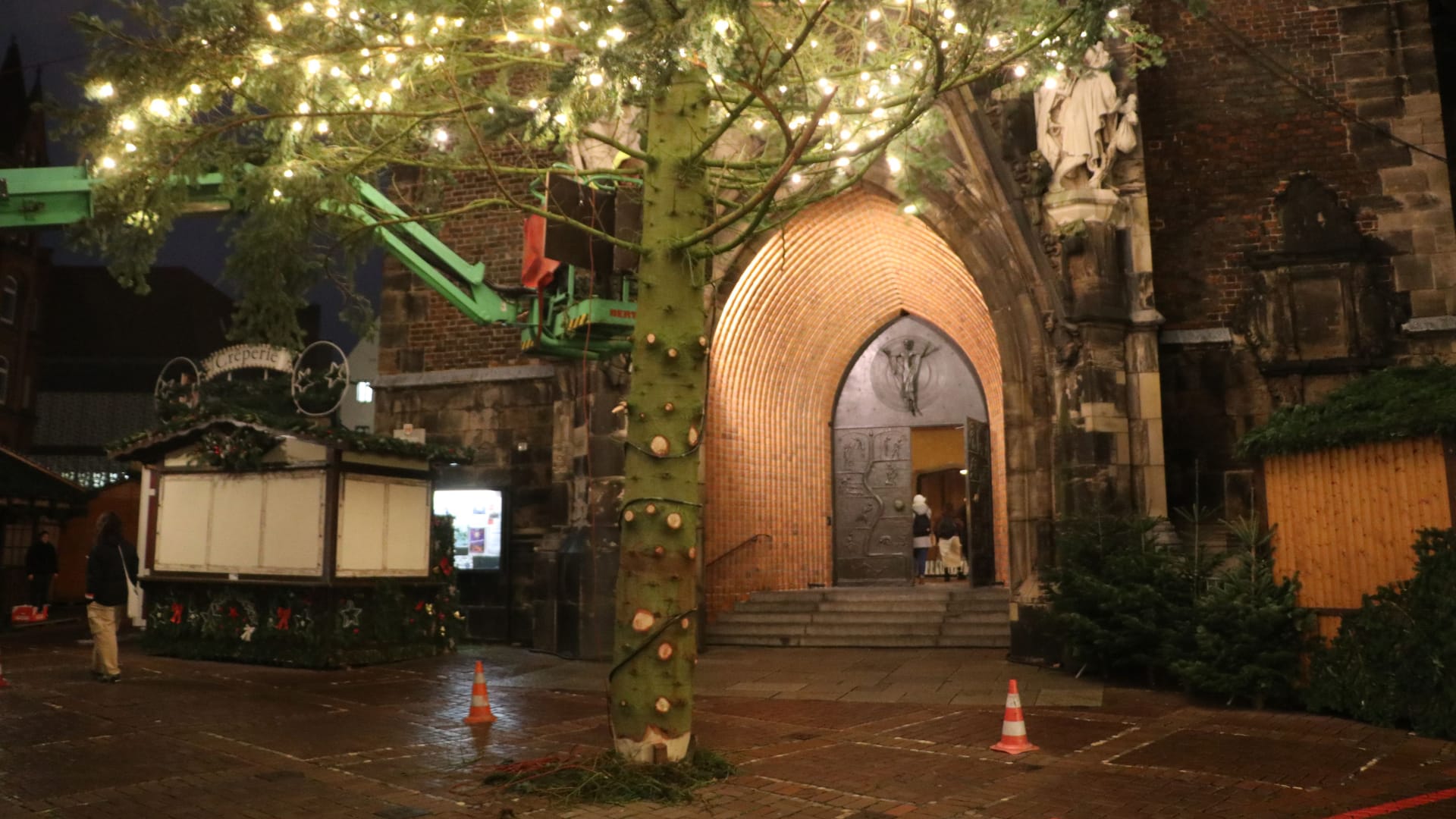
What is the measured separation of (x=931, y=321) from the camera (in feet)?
58.2

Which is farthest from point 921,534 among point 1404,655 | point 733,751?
point 733,751

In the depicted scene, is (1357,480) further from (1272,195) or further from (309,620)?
(309,620)

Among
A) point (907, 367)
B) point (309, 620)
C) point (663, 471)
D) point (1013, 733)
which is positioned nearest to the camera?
point (663, 471)

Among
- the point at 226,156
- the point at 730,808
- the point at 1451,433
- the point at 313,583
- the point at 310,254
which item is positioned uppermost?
the point at 226,156

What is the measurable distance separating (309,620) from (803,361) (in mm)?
8030

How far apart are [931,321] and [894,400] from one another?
142 centimetres

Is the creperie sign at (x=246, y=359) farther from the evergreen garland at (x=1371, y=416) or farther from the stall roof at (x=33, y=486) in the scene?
the evergreen garland at (x=1371, y=416)

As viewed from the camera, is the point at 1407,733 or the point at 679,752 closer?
the point at 679,752

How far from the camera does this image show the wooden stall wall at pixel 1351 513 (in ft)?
28.7

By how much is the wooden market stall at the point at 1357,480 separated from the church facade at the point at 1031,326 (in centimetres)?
249

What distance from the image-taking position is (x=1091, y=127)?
12.5 meters

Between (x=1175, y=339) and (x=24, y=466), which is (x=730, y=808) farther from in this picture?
(x=24, y=466)

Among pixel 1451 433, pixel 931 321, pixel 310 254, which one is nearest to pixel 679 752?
pixel 310 254

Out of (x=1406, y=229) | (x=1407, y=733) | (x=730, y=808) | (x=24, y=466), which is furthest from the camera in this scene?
(x=24, y=466)
